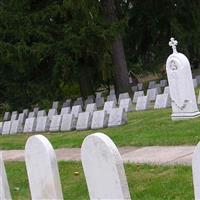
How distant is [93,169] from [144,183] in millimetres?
2526

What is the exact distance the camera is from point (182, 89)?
14156mm

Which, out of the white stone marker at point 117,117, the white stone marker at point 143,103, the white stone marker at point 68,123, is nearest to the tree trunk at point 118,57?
the white stone marker at point 143,103

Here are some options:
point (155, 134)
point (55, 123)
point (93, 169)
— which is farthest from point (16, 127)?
point (93, 169)

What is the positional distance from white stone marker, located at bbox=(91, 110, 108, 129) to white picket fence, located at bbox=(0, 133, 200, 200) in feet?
34.2

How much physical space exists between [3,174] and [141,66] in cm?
3065

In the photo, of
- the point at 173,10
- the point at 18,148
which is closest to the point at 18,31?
the point at 173,10

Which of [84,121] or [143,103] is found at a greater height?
[84,121]

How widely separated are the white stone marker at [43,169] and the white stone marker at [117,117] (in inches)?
392

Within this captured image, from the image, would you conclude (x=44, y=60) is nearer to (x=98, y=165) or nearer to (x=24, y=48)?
(x=24, y=48)

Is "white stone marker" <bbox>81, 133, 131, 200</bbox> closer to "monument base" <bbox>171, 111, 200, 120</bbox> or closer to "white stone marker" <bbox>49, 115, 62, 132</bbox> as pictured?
"monument base" <bbox>171, 111, 200, 120</bbox>

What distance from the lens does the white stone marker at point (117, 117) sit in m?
16.4

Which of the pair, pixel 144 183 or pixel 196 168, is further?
pixel 144 183

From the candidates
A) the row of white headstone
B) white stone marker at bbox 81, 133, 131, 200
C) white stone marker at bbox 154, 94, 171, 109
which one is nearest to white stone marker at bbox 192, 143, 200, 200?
white stone marker at bbox 81, 133, 131, 200

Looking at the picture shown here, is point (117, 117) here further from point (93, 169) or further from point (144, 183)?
→ point (93, 169)
